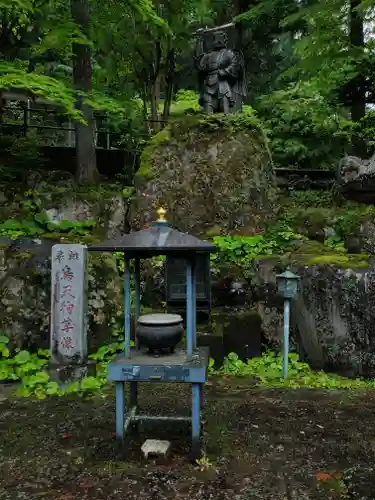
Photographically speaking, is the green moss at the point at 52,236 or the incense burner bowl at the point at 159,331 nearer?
the incense burner bowl at the point at 159,331

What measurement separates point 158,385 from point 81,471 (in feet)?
10.1

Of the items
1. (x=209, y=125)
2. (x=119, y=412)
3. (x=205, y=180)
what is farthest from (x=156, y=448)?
(x=209, y=125)

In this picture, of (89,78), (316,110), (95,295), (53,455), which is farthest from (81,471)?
(316,110)

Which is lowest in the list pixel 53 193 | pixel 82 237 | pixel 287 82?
pixel 82 237

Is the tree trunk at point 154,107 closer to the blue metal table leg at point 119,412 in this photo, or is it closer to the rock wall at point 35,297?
the rock wall at point 35,297

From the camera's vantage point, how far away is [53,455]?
5207 millimetres

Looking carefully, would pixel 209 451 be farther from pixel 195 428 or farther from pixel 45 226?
pixel 45 226

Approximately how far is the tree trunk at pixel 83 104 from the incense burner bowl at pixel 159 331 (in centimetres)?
800

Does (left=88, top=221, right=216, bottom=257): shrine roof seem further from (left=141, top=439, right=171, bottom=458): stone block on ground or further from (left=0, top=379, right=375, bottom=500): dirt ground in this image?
(left=0, top=379, right=375, bottom=500): dirt ground

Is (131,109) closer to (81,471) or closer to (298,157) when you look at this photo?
(298,157)

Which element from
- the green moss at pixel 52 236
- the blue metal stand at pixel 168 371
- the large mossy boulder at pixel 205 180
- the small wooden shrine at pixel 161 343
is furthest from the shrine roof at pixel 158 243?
the large mossy boulder at pixel 205 180

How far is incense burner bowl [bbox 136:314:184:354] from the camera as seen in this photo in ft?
17.3

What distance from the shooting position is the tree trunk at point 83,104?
1218cm

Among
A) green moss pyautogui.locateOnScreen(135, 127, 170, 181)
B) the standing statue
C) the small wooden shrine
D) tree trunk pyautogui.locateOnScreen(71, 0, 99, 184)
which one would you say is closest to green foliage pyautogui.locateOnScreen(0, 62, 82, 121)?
tree trunk pyautogui.locateOnScreen(71, 0, 99, 184)
